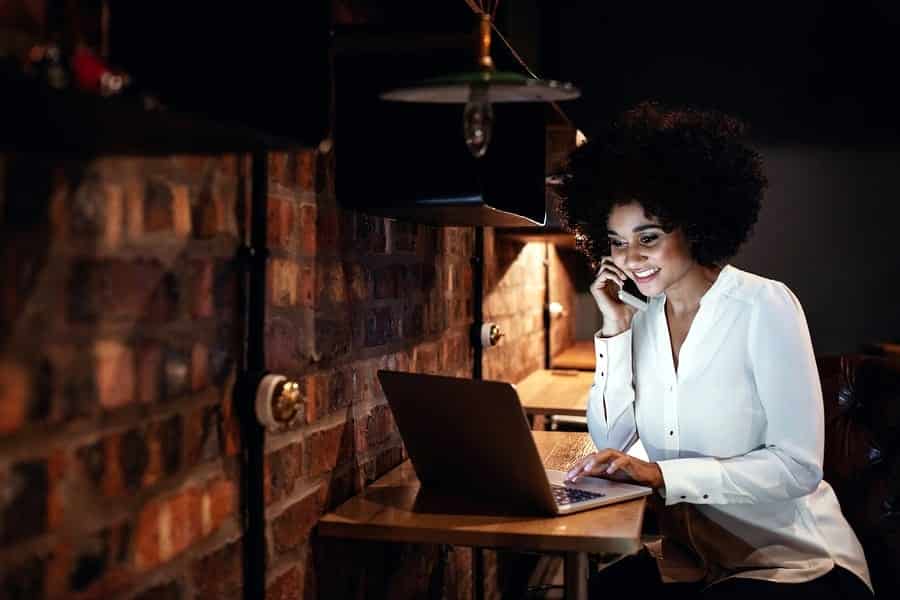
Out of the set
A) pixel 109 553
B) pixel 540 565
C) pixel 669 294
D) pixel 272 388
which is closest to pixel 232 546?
pixel 272 388

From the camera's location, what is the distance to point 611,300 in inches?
96.8

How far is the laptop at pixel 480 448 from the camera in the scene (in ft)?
5.42

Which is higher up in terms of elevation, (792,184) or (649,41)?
(649,41)

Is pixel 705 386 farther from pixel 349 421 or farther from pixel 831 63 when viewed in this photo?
pixel 831 63

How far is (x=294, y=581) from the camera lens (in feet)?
5.32

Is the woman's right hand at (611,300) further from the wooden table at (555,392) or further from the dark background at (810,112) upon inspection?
the dark background at (810,112)

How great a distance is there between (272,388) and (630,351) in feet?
3.92

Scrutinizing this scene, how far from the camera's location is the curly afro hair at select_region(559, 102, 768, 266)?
2.27m

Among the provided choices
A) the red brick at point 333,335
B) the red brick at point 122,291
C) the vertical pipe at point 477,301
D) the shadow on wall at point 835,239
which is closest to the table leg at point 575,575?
the red brick at point 333,335

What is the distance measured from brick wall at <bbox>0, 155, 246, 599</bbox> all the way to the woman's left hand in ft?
2.56

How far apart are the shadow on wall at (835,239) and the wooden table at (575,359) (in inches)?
38.7

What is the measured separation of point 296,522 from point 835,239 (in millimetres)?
4097

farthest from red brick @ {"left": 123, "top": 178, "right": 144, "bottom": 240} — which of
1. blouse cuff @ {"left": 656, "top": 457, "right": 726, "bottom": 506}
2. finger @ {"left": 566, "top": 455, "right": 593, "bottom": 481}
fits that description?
blouse cuff @ {"left": 656, "top": 457, "right": 726, "bottom": 506}

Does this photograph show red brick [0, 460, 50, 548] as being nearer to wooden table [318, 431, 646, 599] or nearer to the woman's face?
wooden table [318, 431, 646, 599]
